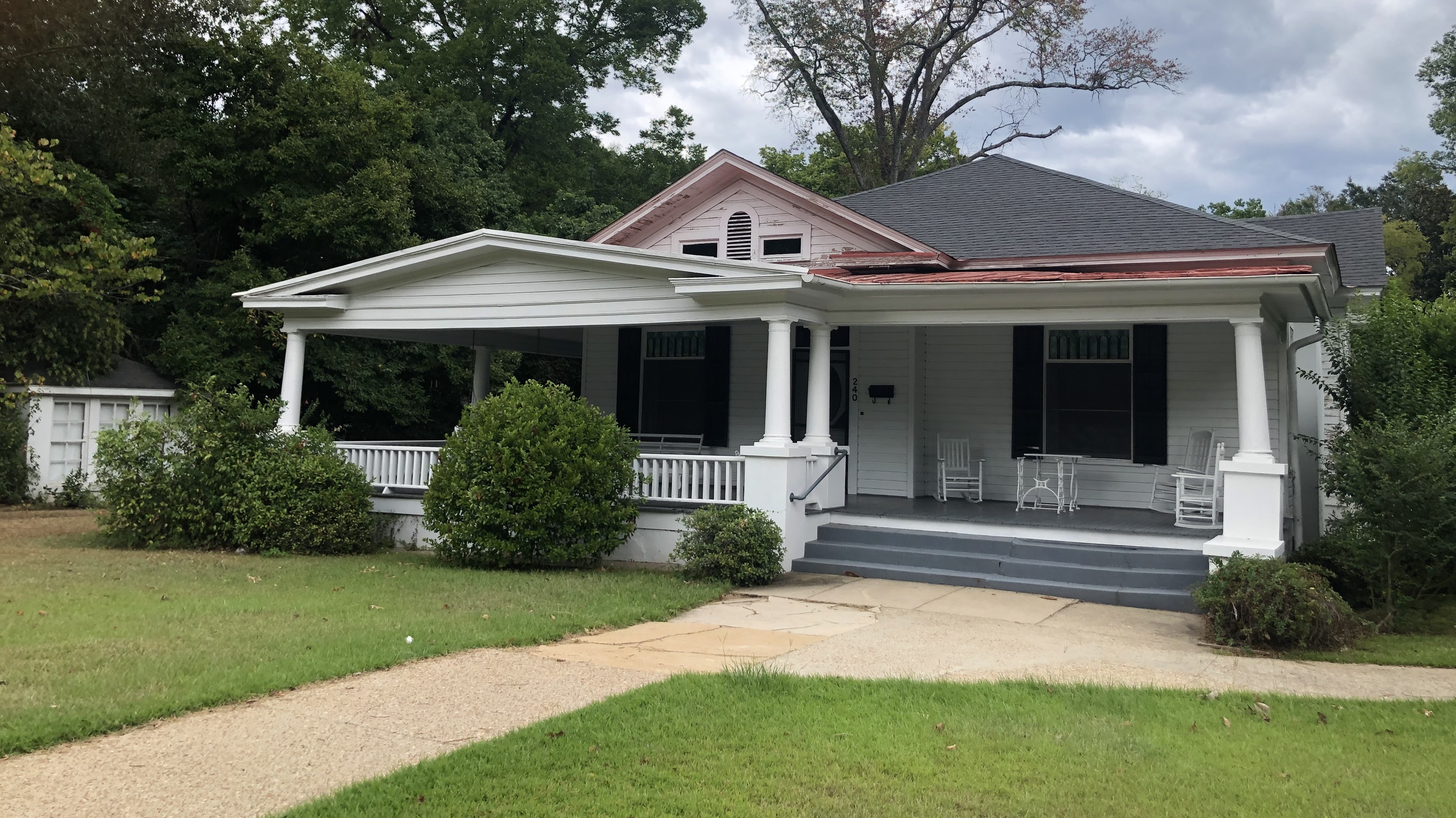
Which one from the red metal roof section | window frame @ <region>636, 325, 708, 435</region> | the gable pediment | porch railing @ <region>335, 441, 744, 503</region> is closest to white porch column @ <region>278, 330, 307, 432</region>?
porch railing @ <region>335, 441, 744, 503</region>

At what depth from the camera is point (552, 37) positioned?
30.1 m

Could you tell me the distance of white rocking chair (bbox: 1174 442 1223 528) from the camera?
10.2 m

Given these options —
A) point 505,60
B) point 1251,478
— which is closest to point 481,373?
point 1251,478

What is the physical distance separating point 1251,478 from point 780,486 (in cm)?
431

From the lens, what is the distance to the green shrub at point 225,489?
11.4 m

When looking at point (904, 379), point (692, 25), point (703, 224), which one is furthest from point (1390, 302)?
point (692, 25)

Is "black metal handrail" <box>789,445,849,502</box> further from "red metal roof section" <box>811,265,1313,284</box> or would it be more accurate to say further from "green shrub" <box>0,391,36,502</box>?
"green shrub" <box>0,391,36,502</box>

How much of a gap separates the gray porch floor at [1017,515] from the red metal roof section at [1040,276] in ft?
8.01

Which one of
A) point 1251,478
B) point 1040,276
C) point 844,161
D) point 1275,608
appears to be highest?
point 844,161

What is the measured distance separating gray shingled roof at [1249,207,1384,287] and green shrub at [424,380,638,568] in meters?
9.38

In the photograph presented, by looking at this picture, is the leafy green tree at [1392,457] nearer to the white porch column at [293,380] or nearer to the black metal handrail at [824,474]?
the black metal handrail at [824,474]

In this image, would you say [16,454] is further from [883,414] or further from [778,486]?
[883,414]

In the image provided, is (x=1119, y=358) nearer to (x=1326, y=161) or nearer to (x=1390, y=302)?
(x=1390, y=302)

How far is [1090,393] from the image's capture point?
12.1m
